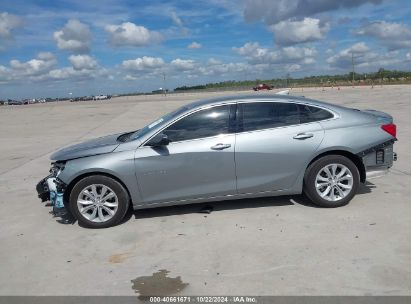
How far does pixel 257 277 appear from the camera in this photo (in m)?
4.05

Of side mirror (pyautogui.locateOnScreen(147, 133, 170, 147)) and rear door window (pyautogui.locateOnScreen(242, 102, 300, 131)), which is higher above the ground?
rear door window (pyautogui.locateOnScreen(242, 102, 300, 131))

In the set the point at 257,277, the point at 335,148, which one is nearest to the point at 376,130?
the point at 335,148

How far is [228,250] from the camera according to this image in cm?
474

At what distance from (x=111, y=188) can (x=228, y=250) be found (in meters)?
1.84

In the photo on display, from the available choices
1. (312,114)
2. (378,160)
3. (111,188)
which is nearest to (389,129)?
(378,160)

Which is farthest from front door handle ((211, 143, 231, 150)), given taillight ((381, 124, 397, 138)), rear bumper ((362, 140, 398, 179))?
taillight ((381, 124, 397, 138))

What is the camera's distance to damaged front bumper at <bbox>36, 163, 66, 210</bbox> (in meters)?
5.73

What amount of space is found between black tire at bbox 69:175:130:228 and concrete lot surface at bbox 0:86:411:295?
107 millimetres

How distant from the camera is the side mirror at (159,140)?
5.62 m

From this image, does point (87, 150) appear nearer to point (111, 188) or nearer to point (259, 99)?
point (111, 188)

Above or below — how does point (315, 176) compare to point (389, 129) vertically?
below

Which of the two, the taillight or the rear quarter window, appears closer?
the rear quarter window

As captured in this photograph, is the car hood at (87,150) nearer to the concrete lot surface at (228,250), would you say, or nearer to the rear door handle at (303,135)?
the concrete lot surface at (228,250)

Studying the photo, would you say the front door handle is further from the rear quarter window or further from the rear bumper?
the rear bumper
